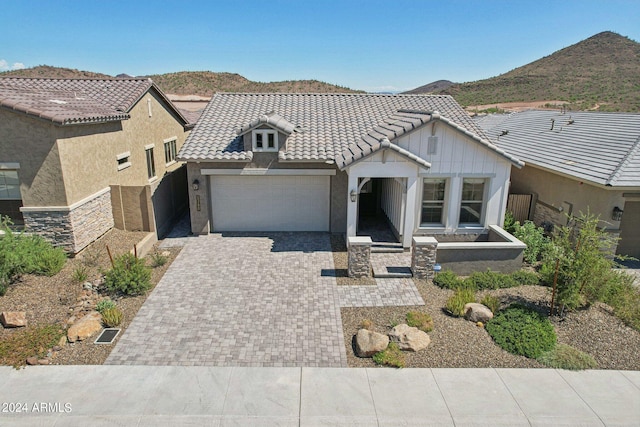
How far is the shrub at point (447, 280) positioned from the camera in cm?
1162

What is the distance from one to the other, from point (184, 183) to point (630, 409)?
19081 millimetres

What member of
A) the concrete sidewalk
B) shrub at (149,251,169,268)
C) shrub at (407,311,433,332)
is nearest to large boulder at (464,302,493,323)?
shrub at (407,311,433,332)

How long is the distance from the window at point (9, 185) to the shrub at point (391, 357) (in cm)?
1211

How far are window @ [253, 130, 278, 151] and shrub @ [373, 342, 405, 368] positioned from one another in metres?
9.18

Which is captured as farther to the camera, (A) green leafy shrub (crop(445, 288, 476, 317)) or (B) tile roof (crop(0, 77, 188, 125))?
(B) tile roof (crop(0, 77, 188, 125))

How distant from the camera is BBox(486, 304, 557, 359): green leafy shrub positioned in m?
8.80

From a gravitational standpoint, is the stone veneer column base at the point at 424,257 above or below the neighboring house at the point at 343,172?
below

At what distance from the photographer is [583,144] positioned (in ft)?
52.6

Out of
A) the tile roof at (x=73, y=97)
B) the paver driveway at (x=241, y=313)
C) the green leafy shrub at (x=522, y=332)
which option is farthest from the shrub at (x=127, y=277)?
the green leafy shrub at (x=522, y=332)

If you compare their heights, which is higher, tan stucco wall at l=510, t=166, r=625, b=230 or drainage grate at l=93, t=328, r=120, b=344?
tan stucco wall at l=510, t=166, r=625, b=230

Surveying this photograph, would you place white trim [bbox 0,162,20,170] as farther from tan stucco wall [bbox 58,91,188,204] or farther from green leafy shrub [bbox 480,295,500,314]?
green leafy shrub [bbox 480,295,500,314]

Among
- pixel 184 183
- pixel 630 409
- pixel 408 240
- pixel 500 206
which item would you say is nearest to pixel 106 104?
pixel 184 183

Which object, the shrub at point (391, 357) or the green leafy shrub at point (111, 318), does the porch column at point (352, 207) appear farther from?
the green leafy shrub at point (111, 318)

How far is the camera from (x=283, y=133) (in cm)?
1506
